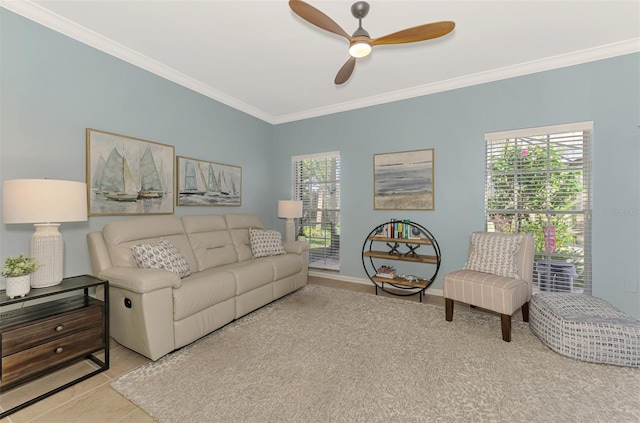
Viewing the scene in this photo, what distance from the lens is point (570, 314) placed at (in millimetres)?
2193

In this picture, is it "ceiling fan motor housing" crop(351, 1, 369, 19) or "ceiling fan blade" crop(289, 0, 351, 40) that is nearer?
"ceiling fan blade" crop(289, 0, 351, 40)

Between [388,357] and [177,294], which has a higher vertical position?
[177,294]

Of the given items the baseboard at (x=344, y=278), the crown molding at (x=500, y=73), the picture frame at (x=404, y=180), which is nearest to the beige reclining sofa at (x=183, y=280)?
the baseboard at (x=344, y=278)

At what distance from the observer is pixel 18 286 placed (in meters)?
1.73

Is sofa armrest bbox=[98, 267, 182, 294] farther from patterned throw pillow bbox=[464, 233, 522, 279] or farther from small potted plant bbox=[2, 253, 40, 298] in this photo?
patterned throw pillow bbox=[464, 233, 522, 279]

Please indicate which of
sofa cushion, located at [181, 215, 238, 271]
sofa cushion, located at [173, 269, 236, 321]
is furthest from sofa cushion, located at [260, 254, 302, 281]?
sofa cushion, located at [173, 269, 236, 321]

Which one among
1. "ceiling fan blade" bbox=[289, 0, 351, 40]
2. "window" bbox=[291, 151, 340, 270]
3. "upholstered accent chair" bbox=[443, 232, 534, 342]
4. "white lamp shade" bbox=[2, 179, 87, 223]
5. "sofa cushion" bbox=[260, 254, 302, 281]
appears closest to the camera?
"ceiling fan blade" bbox=[289, 0, 351, 40]

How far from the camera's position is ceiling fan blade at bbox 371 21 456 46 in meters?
1.91

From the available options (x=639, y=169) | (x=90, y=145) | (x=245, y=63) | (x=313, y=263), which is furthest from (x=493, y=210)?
(x=90, y=145)

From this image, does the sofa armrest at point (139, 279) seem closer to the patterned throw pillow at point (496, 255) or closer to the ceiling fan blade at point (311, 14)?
the ceiling fan blade at point (311, 14)

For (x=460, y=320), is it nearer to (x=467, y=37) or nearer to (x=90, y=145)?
(x=467, y=37)

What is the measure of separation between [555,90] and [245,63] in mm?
3563

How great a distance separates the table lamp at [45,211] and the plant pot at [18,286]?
14 centimetres

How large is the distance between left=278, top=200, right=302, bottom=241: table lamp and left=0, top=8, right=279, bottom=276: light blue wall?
4.55 feet
